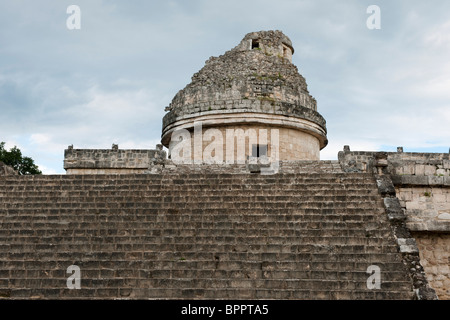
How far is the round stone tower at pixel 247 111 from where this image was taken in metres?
14.6

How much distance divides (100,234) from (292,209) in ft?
11.5

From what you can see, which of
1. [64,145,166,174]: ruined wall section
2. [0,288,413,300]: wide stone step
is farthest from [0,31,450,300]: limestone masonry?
[64,145,166,174]: ruined wall section

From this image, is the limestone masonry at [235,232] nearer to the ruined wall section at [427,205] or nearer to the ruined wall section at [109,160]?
the ruined wall section at [427,205]

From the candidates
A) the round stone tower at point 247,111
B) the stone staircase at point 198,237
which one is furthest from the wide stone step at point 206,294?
the round stone tower at point 247,111

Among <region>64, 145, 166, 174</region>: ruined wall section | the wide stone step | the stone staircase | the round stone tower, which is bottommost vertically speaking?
the wide stone step

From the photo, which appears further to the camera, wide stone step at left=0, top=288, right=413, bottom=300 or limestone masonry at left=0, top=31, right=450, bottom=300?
→ limestone masonry at left=0, top=31, right=450, bottom=300

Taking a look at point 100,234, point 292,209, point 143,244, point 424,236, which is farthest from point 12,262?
point 424,236

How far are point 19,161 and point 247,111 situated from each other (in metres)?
18.3

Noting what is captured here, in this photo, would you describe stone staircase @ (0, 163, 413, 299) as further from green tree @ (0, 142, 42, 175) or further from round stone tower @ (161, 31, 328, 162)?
green tree @ (0, 142, 42, 175)

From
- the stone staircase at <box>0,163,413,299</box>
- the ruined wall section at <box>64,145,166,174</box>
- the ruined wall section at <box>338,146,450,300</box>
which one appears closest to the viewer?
the stone staircase at <box>0,163,413,299</box>

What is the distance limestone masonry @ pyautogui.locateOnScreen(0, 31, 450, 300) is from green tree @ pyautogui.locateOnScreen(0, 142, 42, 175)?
17.7 m

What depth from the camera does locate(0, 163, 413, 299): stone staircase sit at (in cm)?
707

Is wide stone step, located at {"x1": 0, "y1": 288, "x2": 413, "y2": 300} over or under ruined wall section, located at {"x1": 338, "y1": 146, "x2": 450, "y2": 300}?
under

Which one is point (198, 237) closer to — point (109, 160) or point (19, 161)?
point (109, 160)
